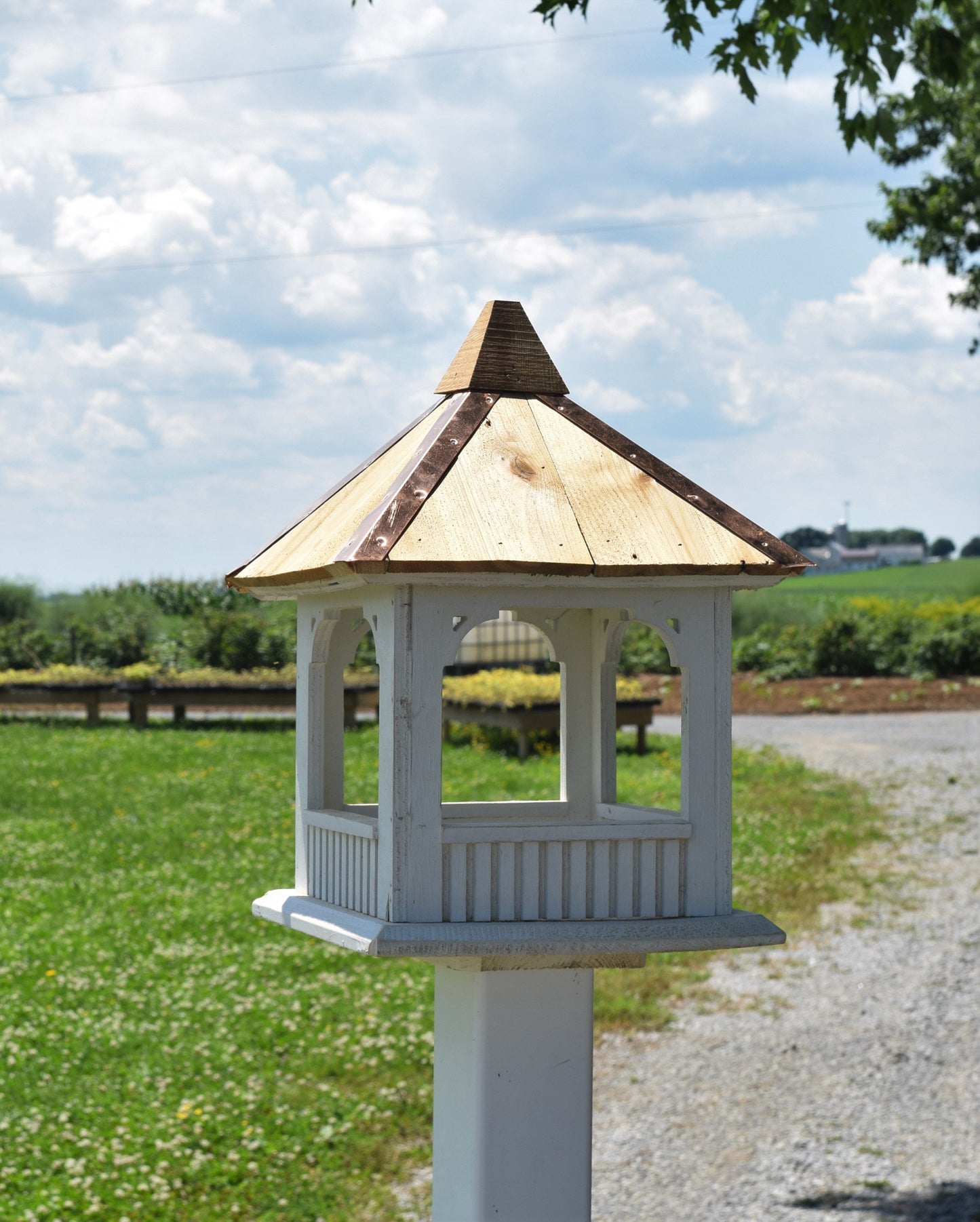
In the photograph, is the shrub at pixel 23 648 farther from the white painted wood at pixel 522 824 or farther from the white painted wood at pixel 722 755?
the white painted wood at pixel 722 755

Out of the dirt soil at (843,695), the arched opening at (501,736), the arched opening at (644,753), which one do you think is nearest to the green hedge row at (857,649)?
the dirt soil at (843,695)

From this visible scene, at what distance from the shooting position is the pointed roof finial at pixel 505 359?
323cm

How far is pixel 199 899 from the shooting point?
936 centimetres

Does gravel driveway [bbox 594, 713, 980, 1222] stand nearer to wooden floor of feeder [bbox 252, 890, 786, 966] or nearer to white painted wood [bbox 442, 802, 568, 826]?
white painted wood [bbox 442, 802, 568, 826]

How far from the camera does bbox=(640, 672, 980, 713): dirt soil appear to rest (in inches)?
842

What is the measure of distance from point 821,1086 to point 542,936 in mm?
4948

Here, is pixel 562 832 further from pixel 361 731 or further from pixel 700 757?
pixel 361 731

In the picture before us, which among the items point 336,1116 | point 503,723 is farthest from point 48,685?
point 336,1116

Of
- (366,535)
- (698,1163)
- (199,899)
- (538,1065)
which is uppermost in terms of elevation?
(366,535)

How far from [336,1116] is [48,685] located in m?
13.5

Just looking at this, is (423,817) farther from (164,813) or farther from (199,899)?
(164,813)

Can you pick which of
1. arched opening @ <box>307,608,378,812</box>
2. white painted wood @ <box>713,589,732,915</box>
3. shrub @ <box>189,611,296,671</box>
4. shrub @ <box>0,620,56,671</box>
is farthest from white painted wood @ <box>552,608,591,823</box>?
shrub @ <box>0,620,56,671</box>

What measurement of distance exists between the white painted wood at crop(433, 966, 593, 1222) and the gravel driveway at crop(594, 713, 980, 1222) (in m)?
2.90

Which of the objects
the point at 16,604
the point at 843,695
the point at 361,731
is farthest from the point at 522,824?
the point at 16,604
